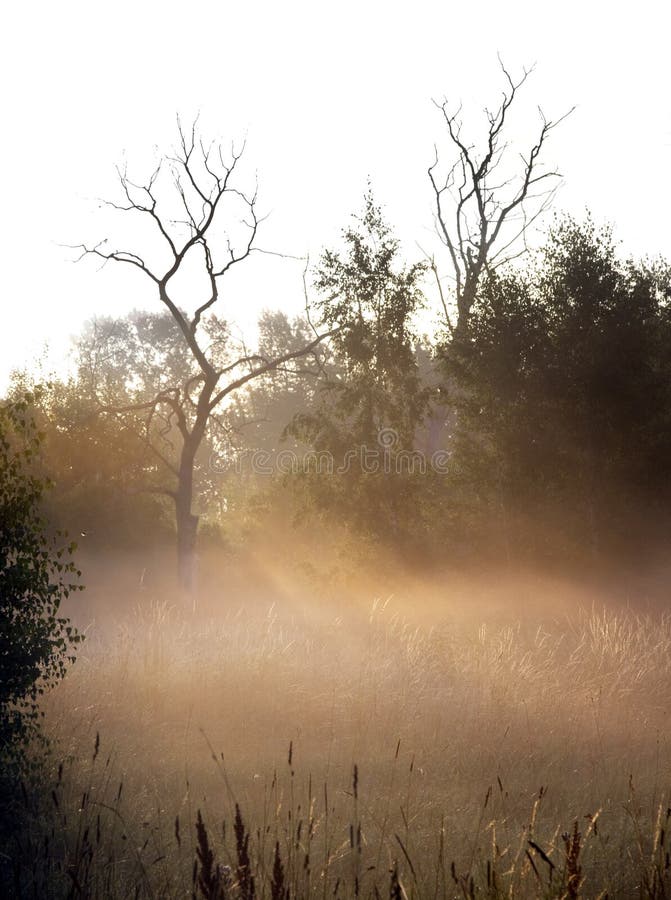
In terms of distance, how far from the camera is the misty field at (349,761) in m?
6.17

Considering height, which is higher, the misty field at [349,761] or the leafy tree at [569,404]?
the leafy tree at [569,404]

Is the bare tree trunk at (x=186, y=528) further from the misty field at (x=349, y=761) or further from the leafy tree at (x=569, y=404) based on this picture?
the misty field at (x=349, y=761)

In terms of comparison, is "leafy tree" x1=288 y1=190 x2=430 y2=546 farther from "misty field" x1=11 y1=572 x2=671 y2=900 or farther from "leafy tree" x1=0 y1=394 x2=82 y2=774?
"leafy tree" x1=0 y1=394 x2=82 y2=774

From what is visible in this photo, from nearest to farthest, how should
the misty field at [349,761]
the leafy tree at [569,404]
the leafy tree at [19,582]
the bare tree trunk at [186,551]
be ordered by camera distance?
the misty field at [349,761] → the leafy tree at [19,582] → the leafy tree at [569,404] → the bare tree trunk at [186,551]

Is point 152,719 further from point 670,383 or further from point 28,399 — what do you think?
point 670,383

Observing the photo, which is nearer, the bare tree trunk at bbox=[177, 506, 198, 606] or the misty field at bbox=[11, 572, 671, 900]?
the misty field at bbox=[11, 572, 671, 900]

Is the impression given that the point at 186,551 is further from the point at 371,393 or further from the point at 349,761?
the point at 349,761

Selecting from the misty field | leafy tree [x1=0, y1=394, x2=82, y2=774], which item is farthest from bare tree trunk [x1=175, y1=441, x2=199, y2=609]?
leafy tree [x1=0, y1=394, x2=82, y2=774]

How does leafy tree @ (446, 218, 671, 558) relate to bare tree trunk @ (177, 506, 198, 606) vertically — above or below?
above

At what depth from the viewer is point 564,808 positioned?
848 cm

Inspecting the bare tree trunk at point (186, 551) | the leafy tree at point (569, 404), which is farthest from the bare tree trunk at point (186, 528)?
the leafy tree at point (569, 404)

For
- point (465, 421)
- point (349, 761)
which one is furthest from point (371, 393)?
point (349, 761)

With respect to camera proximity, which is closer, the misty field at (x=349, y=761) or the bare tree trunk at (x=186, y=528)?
the misty field at (x=349, y=761)

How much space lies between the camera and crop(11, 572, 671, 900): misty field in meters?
6.17
